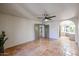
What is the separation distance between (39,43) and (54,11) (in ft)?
2.50

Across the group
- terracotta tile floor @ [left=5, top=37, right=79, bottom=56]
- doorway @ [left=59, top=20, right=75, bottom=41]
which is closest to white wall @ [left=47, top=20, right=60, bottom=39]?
doorway @ [left=59, top=20, right=75, bottom=41]

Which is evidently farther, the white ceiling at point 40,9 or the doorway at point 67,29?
the doorway at point 67,29

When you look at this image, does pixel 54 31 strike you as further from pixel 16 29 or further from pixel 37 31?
pixel 16 29

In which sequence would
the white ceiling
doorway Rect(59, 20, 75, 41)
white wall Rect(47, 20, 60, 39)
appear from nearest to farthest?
the white ceiling
doorway Rect(59, 20, 75, 41)
white wall Rect(47, 20, 60, 39)

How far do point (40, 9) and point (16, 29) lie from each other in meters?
0.67

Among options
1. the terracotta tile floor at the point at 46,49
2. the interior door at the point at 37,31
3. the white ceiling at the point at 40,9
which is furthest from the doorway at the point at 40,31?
the white ceiling at the point at 40,9

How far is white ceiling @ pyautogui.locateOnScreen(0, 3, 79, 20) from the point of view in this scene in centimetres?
221

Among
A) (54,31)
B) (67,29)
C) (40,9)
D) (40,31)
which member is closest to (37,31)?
(40,31)

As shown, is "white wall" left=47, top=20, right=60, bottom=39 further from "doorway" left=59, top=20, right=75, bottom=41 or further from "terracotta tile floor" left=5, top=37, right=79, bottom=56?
"terracotta tile floor" left=5, top=37, right=79, bottom=56

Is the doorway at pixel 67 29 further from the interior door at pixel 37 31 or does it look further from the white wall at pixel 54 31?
the interior door at pixel 37 31

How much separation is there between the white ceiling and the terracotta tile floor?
61 centimetres

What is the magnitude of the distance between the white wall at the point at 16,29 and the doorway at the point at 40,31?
0.31 feet

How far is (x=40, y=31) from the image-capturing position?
2473mm

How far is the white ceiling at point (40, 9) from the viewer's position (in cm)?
221
